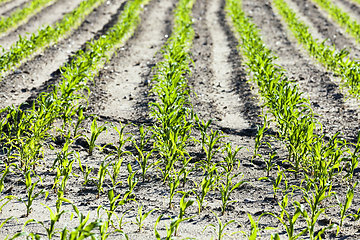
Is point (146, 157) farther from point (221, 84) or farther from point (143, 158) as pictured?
point (221, 84)

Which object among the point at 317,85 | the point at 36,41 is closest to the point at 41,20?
the point at 36,41

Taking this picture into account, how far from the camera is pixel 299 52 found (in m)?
10.4

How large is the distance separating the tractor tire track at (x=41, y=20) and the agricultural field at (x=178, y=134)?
0.17 meters

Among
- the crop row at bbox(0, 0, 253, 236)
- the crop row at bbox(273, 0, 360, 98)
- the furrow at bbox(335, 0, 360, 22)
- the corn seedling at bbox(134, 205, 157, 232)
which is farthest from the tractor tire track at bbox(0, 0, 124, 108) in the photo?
the furrow at bbox(335, 0, 360, 22)

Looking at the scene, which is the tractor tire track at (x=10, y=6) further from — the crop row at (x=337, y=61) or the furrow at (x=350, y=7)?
the furrow at (x=350, y=7)

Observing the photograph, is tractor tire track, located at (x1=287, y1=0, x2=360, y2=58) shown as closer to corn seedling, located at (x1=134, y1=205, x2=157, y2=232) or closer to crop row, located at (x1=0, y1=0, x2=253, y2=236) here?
crop row, located at (x1=0, y1=0, x2=253, y2=236)

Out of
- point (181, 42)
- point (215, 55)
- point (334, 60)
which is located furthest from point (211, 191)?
point (215, 55)

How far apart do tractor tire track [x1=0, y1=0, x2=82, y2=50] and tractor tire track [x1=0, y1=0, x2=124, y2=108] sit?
1141 mm

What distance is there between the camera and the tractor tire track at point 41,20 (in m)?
11.5

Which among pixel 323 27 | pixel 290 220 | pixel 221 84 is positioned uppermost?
pixel 290 220

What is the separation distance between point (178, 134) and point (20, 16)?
10.6 m

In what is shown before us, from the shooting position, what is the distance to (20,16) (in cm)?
1356

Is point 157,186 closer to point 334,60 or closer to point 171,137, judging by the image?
point 171,137

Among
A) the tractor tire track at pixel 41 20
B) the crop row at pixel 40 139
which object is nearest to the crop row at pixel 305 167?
the crop row at pixel 40 139
